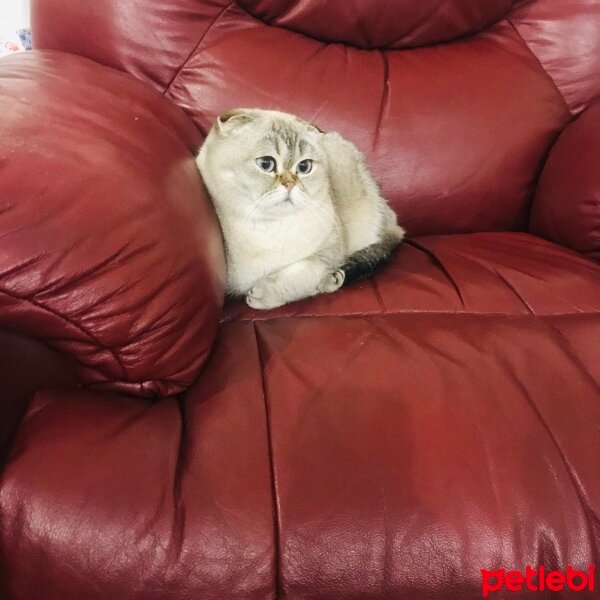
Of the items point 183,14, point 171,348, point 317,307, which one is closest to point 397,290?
point 317,307

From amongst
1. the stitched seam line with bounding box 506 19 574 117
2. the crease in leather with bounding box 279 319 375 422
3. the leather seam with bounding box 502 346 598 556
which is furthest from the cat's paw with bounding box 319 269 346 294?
the stitched seam line with bounding box 506 19 574 117

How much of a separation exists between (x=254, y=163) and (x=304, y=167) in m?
0.11

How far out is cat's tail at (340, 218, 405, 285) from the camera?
1.17m

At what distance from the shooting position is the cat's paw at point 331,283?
44.5 inches

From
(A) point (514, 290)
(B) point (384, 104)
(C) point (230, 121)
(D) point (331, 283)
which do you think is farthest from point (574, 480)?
(B) point (384, 104)

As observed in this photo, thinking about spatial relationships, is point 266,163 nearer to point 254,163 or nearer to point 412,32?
point 254,163

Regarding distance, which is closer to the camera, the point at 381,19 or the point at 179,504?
the point at 179,504

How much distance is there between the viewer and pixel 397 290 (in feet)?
3.64

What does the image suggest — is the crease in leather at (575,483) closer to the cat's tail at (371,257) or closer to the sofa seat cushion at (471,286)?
the sofa seat cushion at (471,286)

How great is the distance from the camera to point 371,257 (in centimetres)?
121

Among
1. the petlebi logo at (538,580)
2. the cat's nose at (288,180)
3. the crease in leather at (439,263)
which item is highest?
the cat's nose at (288,180)

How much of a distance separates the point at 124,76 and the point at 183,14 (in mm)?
235

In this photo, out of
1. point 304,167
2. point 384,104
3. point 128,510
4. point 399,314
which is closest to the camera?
point 128,510

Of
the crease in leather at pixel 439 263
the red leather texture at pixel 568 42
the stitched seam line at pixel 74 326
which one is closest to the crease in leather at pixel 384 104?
the crease in leather at pixel 439 263
